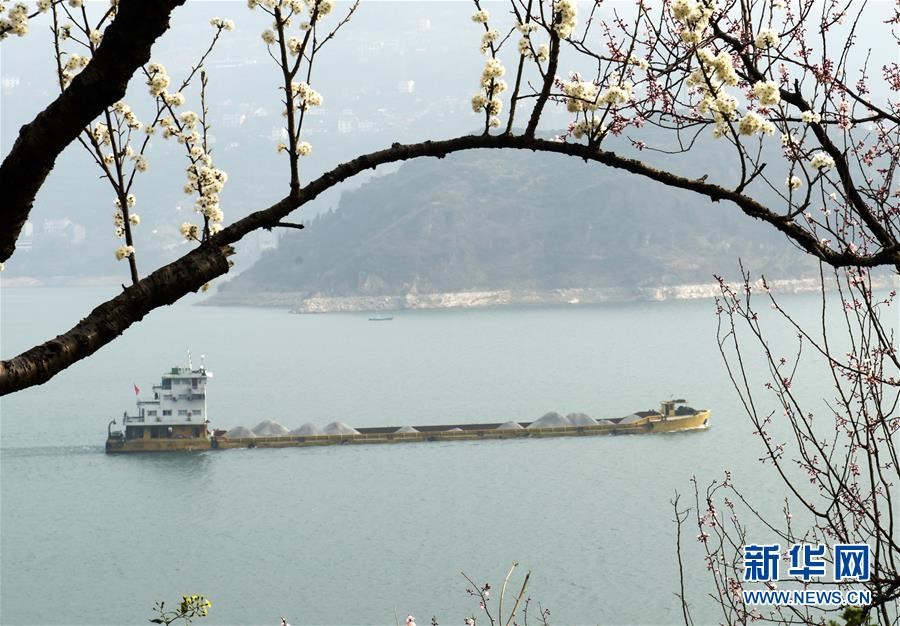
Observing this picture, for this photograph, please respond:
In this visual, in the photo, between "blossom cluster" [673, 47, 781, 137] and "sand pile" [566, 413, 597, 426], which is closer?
"blossom cluster" [673, 47, 781, 137]

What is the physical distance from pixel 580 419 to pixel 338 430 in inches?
Answer: 417

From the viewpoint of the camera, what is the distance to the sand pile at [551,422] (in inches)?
1875

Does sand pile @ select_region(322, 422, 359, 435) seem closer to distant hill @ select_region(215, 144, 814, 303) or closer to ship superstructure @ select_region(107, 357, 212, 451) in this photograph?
ship superstructure @ select_region(107, 357, 212, 451)

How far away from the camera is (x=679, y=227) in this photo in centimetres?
13050

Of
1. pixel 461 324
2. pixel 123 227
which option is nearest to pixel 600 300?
pixel 461 324

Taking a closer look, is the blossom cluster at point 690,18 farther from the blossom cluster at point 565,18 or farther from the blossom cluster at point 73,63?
the blossom cluster at point 73,63

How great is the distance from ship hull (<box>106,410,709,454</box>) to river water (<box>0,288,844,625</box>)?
0.74 meters

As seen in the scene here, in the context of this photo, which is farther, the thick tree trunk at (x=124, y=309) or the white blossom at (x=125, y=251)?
the white blossom at (x=125, y=251)

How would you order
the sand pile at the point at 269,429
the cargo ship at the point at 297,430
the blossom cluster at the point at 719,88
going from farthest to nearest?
the sand pile at the point at 269,429, the cargo ship at the point at 297,430, the blossom cluster at the point at 719,88

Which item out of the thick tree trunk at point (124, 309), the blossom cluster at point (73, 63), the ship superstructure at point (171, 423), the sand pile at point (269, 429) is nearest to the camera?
the thick tree trunk at point (124, 309)

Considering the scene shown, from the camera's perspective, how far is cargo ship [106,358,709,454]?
4672cm

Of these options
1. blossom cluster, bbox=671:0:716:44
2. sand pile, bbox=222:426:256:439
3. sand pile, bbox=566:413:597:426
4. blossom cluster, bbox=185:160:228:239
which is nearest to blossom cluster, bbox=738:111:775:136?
blossom cluster, bbox=671:0:716:44

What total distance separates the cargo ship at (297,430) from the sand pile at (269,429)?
2.6 inches

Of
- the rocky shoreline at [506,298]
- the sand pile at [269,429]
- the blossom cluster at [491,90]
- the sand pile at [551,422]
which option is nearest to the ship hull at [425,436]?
the sand pile at [551,422]
